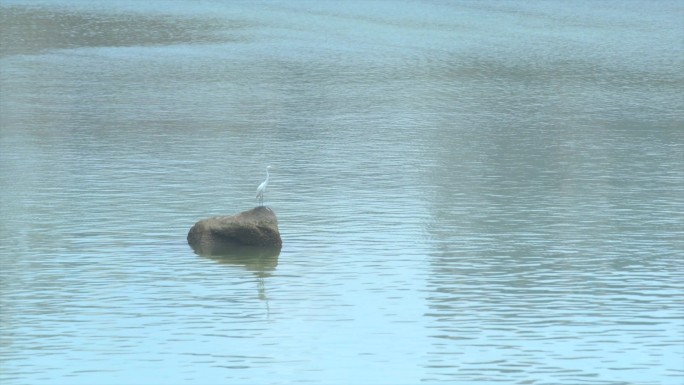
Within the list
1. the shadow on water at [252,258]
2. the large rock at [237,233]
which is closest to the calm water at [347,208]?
the shadow on water at [252,258]

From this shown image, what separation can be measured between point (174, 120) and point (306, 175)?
14.3 m

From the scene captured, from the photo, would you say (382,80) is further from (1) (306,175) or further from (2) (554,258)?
(2) (554,258)

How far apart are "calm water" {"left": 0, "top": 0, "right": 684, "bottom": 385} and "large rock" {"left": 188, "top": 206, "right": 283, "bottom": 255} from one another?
1.93 ft

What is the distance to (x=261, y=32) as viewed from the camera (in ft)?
305

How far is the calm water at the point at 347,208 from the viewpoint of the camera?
2747cm

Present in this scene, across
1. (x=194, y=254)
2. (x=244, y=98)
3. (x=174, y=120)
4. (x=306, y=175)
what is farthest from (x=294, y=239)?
(x=244, y=98)

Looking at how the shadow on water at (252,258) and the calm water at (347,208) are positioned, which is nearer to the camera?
the calm water at (347,208)

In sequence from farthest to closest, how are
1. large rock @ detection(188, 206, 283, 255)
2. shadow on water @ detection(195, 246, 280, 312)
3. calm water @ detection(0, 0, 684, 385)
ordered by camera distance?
large rock @ detection(188, 206, 283, 255)
shadow on water @ detection(195, 246, 280, 312)
calm water @ detection(0, 0, 684, 385)

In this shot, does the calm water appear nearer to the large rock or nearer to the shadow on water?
the shadow on water

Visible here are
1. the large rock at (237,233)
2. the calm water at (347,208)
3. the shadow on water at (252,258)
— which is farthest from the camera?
the large rock at (237,233)

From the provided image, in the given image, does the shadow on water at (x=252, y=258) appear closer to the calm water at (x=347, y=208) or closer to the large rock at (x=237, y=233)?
the large rock at (x=237, y=233)

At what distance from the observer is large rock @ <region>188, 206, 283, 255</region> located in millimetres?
35031

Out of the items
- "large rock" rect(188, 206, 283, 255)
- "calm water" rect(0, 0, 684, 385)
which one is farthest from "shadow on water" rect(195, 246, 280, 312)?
"calm water" rect(0, 0, 684, 385)

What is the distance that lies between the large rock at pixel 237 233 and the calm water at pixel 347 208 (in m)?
0.59
